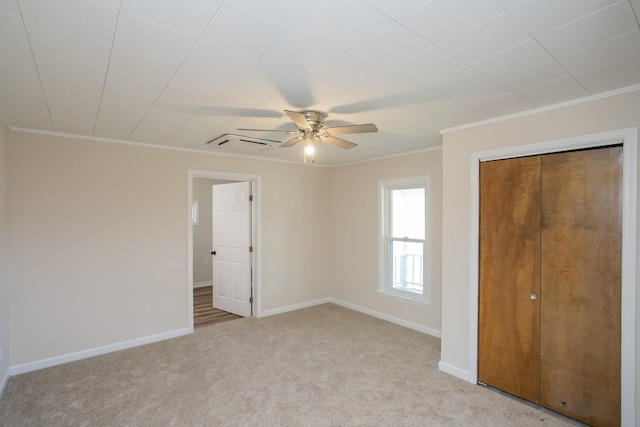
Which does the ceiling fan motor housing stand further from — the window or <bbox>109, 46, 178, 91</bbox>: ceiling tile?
the window

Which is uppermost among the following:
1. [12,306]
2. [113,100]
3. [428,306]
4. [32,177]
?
[113,100]

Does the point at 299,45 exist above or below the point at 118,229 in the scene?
above

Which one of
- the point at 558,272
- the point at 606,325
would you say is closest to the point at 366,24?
the point at 558,272

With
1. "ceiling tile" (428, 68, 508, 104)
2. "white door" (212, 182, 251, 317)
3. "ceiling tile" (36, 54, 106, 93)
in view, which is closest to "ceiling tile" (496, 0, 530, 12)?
"ceiling tile" (428, 68, 508, 104)

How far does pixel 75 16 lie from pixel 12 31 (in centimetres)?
38

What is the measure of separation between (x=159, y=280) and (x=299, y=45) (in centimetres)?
352

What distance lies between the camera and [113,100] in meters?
2.43

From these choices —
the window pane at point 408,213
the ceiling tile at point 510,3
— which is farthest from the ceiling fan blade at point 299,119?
the window pane at point 408,213

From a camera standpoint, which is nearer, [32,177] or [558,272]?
[558,272]

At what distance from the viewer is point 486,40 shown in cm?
160

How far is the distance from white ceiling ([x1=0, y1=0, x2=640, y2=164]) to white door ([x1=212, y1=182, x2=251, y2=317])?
2.33 meters

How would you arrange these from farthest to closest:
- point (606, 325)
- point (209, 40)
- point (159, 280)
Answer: point (159, 280)
point (606, 325)
point (209, 40)

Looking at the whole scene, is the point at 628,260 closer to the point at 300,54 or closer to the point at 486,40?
the point at 486,40

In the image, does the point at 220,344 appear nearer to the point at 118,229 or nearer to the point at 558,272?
the point at 118,229
